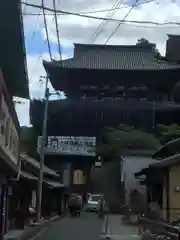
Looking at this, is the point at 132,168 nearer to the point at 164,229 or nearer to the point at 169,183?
the point at 169,183

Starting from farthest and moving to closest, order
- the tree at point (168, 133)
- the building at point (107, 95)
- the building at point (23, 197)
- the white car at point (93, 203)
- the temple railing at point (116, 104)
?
1. the building at point (107, 95)
2. the temple railing at point (116, 104)
3. the white car at point (93, 203)
4. the tree at point (168, 133)
5. the building at point (23, 197)

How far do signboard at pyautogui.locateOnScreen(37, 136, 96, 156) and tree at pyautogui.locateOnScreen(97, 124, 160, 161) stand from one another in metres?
2.87

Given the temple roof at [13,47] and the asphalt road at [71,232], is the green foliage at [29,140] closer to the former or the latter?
the asphalt road at [71,232]

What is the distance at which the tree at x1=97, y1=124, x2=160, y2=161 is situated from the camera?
52475mm

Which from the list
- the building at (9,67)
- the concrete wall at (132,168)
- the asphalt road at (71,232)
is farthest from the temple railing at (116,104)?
the building at (9,67)

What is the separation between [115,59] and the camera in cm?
6203

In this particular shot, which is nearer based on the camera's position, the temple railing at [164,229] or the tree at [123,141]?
the temple railing at [164,229]

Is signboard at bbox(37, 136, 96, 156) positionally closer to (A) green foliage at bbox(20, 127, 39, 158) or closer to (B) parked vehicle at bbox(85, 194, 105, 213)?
(A) green foliage at bbox(20, 127, 39, 158)

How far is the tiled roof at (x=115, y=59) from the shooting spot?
58.4m

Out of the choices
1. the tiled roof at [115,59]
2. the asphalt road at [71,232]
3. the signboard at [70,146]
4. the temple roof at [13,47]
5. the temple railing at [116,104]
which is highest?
the tiled roof at [115,59]

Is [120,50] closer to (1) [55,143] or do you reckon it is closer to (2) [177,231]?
(1) [55,143]

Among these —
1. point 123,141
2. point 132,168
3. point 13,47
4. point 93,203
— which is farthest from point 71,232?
point 93,203

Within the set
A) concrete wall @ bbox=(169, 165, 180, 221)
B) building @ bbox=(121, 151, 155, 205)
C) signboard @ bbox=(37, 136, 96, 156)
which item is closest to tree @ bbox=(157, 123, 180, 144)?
building @ bbox=(121, 151, 155, 205)

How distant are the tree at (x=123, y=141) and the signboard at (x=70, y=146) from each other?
9.41 ft
